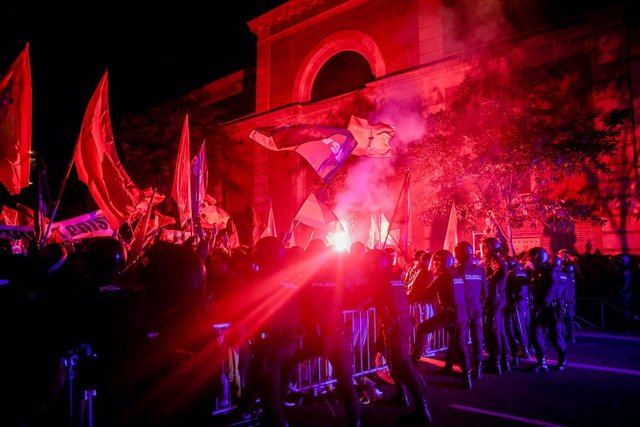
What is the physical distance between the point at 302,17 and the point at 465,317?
20.2m

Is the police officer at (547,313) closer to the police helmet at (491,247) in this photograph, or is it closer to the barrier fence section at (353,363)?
the police helmet at (491,247)

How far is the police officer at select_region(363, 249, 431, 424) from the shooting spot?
523 centimetres

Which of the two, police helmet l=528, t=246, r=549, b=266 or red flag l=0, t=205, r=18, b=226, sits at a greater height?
red flag l=0, t=205, r=18, b=226

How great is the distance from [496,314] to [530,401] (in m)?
1.65

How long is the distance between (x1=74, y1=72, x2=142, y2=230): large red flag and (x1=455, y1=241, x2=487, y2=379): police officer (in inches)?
227

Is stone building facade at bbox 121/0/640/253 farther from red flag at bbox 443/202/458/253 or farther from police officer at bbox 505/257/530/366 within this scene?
police officer at bbox 505/257/530/366

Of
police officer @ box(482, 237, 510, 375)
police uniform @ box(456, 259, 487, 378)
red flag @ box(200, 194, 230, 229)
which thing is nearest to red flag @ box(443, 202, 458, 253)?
police officer @ box(482, 237, 510, 375)

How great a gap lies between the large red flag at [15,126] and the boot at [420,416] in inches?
274

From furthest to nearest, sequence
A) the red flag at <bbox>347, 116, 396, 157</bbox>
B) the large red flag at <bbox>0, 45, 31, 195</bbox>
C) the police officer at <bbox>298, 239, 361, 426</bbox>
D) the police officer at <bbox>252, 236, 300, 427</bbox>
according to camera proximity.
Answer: the red flag at <bbox>347, 116, 396, 157</bbox>
the large red flag at <bbox>0, 45, 31, 195</bbox>
the police officer at <bbox>298, 239, 361, 426</bbox>
the police officer at <bbox>252, 236, 300, 427</bbox>

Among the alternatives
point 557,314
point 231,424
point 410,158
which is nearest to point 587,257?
point 410,158

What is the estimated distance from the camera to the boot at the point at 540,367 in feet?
24.4

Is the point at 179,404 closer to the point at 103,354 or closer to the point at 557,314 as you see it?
the point at 103,354

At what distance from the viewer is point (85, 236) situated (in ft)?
41.9

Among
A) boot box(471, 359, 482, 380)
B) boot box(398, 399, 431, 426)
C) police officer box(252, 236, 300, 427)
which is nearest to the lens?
police officer box(252, 236, 300, 427)
